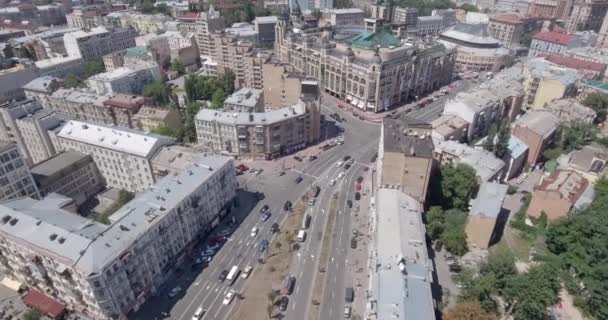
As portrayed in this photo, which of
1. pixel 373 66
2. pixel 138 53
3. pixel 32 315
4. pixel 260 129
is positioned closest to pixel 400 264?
pixel 260 129

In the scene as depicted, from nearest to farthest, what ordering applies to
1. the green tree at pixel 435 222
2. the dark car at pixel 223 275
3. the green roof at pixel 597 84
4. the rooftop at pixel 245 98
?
the dark car at pixel 223 275
the green tree at pixel 435 222
the rooftop at pixel 245 98
the green roof at pixel 597 84

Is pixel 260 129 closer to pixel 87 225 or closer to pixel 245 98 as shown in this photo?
pixel 245 98

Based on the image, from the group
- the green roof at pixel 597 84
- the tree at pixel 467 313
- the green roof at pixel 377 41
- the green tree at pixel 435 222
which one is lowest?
the green tree at pixel 435 222

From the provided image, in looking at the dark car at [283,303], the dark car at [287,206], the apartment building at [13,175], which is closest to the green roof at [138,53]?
the apartment building at [13,175]

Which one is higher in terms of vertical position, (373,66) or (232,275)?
(373,66)

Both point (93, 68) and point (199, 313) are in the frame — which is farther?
point (93, 68)

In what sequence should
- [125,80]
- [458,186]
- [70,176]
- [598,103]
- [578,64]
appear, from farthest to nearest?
[578,64], [125,80], [598,103], [70,176], [458,186]

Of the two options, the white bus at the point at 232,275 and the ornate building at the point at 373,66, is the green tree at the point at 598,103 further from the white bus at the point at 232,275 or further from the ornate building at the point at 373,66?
the white bus at the point at 232,275
